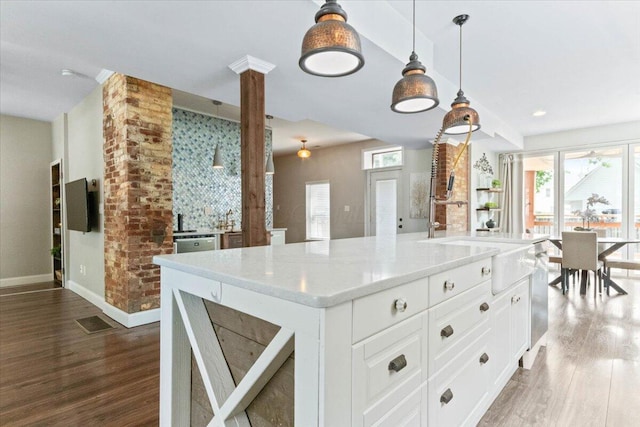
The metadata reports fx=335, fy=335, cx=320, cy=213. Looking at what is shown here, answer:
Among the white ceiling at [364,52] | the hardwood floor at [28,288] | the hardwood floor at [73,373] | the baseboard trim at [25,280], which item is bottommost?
the hardwood floor at [28,288]

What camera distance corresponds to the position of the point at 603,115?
17.6 feet

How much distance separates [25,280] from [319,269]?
6.51m

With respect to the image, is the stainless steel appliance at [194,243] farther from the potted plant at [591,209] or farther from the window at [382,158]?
the potted plant at [591,209]

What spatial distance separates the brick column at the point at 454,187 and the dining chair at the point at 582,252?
1.58 m

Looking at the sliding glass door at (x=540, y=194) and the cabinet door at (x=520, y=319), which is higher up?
the sliding glass door at (x=540, y=194)

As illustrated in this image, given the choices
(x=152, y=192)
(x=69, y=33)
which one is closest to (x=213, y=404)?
(x=69, y=33)

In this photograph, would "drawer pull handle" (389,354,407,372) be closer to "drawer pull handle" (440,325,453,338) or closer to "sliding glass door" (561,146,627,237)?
"drawer pull handle" (440,325,453,338)

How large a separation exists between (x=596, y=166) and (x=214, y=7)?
7.09 m

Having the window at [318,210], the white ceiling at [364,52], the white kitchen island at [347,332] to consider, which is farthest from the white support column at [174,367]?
the window at [318,210]

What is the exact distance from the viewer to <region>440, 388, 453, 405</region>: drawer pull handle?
137 cm

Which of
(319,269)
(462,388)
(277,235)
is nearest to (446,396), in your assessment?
(462,388)

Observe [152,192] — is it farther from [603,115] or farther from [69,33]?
[603,115]

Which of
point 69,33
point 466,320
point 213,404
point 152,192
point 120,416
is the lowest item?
point 120,416

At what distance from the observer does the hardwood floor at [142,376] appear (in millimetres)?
1908
